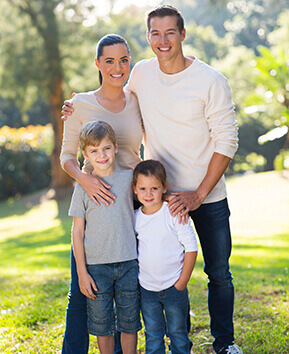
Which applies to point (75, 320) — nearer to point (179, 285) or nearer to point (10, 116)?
point (179, 285)

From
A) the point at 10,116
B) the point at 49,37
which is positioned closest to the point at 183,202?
the point at 49,37

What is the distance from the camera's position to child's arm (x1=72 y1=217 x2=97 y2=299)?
276 cm

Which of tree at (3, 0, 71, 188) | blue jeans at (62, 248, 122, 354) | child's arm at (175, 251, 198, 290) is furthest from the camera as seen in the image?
tree at (3, 0, 71, 188)

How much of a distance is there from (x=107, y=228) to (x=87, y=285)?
0.35 meters

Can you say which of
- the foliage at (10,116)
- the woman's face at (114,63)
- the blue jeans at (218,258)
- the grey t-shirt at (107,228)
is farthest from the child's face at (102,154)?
the foliage at (10,116)

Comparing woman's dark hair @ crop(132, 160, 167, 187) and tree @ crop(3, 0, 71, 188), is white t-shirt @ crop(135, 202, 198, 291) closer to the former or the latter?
woman's dark hair @ crop(132, 160, 167, 187)

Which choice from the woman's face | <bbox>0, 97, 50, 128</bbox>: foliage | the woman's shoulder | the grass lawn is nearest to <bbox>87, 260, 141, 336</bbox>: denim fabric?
the grass lawn

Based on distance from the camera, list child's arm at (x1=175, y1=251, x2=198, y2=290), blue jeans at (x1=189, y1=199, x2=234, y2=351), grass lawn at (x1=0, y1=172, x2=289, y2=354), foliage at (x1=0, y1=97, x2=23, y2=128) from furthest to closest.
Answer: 1. foliage at (x1=0, y1=97, x2=23, y2=128)
2. grass lawn at (x1=0, y1=172, x2=289, y2=354)
3. blue jeans at (x1=189, y1=199, x2=234, y2=351)
4. child's arm at (x1=175, y1=251, x2=198, y2=290)

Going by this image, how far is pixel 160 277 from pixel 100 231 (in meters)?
0.45

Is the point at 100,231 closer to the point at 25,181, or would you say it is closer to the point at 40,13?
the point at 40,13

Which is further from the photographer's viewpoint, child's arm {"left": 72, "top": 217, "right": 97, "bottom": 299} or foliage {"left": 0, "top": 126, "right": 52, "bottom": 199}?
foliage {"left": 0, "top": 126, "right": 52, "bottom": 199}

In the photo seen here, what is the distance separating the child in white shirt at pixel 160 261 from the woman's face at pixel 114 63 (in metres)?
0.59

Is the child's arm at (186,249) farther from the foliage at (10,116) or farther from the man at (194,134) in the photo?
the foliage at (10,116)

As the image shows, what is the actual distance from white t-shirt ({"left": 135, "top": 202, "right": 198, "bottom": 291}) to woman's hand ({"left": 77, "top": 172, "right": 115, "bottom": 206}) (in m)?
0.29
